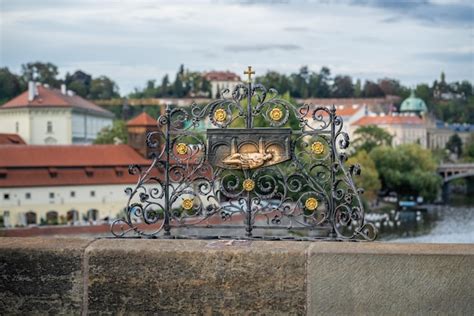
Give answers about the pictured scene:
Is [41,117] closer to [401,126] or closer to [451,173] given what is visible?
[451,173]

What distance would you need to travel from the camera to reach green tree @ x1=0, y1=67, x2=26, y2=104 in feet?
371

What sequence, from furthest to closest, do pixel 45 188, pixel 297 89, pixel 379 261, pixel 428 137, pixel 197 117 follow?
pixel 297 89 < pixel 428 137 < pixel 45 188 < pixel 197 117 < pixel 379 261

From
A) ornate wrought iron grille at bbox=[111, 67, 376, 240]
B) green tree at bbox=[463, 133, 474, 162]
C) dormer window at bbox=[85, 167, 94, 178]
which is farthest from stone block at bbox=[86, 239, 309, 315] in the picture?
green tree at bbox=[463, 133, 474, 162]

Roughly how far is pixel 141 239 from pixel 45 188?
54.9 metres

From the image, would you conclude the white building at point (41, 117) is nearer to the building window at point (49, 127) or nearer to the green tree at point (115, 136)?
the building window at point (49, 127)

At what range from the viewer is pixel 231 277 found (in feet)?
19.1

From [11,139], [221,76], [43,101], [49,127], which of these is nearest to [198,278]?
[11,139]

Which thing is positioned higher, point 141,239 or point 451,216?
point 141,239

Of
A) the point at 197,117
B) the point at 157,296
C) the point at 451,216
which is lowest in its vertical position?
the point at 451,216

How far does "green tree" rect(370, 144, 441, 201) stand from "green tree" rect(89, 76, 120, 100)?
58735mm

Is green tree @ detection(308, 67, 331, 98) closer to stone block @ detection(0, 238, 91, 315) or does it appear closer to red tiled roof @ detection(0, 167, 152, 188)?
red tiled roof @ detection(0, 167, 152, 188)

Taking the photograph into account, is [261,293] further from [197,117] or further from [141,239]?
[197,117]

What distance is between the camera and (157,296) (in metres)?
5.88

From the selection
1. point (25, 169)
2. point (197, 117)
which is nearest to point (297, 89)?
point (25, 169)
